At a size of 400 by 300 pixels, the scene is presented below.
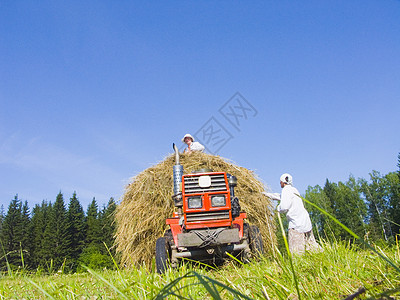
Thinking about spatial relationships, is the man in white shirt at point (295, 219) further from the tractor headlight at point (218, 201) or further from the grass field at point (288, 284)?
the grass field at point (288, 284)

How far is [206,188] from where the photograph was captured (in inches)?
244

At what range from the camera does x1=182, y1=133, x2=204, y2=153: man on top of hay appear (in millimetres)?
8559

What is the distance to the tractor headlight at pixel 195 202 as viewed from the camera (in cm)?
603

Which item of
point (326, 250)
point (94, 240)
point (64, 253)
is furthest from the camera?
point (94, 240)

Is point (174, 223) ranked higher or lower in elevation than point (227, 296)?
higher

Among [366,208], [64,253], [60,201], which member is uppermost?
[60,201]

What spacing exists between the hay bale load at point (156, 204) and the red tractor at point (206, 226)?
3.90 ft

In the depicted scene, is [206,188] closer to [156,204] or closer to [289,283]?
[156,204]

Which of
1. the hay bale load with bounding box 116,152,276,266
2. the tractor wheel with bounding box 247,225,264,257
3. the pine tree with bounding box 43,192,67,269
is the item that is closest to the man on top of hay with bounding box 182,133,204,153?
the hay bale load with bounding box 116,152,276,266

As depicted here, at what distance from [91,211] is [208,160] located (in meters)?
61.1

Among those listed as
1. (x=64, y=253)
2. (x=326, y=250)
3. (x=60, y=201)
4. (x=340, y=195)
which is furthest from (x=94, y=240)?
(x=326, y=250)

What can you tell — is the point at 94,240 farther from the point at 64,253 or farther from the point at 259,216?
the point at 259,216

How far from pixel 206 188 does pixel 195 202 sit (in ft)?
1.22

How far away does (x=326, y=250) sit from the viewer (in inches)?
109
